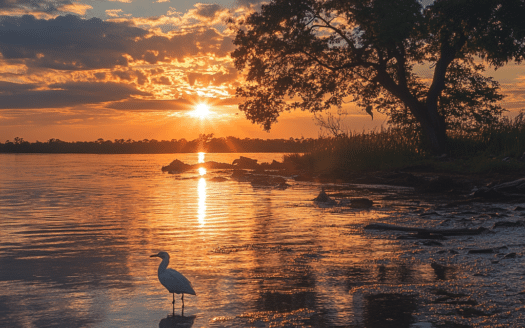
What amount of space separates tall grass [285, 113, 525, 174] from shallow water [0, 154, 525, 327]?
1286 centimetres

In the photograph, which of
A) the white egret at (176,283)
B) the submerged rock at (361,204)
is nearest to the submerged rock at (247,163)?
the submerged rock at (361,204)

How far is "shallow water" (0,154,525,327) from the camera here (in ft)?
20.2

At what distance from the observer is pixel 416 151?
3316 cm

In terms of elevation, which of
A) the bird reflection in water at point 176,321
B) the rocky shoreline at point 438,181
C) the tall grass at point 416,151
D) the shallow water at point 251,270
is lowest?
the bird reflection in water at point 176,321

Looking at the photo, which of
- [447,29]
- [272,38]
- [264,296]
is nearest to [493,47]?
[447,29]

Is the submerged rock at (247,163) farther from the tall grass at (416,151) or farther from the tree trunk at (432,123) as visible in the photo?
the tree trunk at (432,123)

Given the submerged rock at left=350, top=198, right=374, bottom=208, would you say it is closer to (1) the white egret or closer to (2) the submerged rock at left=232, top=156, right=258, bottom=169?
(1) the white egret

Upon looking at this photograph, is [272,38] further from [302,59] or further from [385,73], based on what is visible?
[385,73]

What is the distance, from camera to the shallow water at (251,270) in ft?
20.2

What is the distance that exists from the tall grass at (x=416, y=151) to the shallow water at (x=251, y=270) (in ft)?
42.2

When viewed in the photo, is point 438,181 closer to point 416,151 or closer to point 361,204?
point 361,204

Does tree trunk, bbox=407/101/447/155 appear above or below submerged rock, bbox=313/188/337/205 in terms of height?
above

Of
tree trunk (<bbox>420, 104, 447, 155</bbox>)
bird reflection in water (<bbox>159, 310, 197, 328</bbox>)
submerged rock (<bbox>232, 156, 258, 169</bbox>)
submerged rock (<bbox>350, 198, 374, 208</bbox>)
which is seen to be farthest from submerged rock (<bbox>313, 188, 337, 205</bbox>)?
submerged rock (<bbox>232, 156, 258, 169</bbox>)

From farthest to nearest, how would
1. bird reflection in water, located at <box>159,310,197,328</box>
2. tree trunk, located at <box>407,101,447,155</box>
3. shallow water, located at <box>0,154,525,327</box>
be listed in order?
tree trunk, located at <box>407,101,447,155</box> → shallow water, located at <box>0,154,525,327</box> → bird reflection in water, located at <box>159,310,197,328</box>
